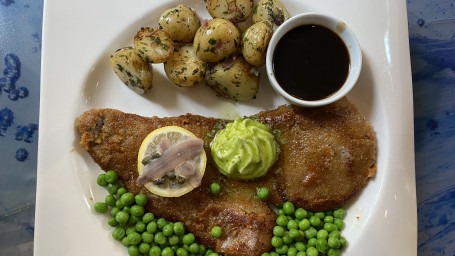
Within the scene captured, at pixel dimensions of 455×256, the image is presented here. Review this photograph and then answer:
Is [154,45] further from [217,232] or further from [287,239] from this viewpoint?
[287,239]

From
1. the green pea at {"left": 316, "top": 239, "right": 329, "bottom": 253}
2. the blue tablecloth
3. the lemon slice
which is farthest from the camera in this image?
the blue tablecloth

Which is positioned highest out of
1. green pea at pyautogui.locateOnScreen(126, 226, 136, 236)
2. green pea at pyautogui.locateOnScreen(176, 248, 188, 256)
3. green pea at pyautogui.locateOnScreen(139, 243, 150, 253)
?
green pea at pyautogui.locateOnScreen(126, 226, 136, 236)

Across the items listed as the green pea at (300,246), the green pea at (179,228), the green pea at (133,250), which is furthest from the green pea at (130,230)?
the green pea at (300,246)

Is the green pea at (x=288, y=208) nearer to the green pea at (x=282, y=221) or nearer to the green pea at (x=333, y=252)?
the green pea at (x=282, y=221)

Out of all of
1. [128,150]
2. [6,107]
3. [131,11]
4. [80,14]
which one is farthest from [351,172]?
[6,107]

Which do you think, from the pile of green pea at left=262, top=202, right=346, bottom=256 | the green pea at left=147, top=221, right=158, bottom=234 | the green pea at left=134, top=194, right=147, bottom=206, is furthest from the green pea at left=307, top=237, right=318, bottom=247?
the green pea at left=134, top=194, right=147, bottom=206

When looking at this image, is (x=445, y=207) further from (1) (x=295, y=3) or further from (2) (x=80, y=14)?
(2) (x=80, y=14)

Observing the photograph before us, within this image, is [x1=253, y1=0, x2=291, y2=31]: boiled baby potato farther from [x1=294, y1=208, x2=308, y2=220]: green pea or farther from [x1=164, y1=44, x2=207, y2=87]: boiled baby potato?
[x1=294, y1=208, x2=308, y2=220]: green pea
